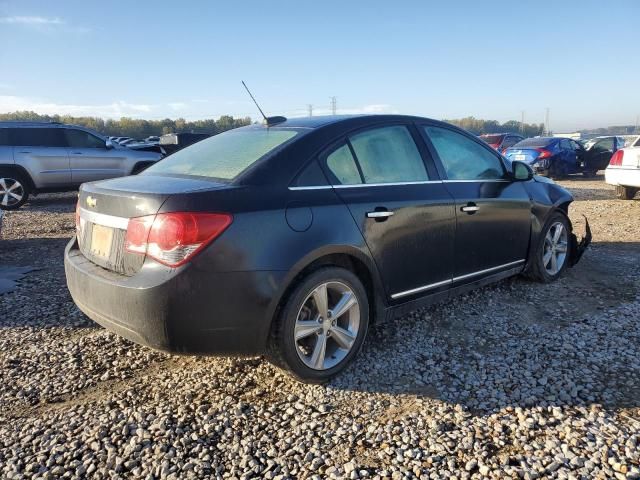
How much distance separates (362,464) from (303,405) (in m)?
0.56

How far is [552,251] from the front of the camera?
4.70 m

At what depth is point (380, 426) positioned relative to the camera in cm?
245

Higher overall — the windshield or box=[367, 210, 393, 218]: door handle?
the windshield

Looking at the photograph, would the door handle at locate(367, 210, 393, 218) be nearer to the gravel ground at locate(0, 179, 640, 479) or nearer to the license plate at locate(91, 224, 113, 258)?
the gravel ground at locate(0, 179, 640, 479)

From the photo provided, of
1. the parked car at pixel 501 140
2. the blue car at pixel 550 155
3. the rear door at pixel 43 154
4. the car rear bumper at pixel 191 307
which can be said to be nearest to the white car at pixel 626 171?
the blue car at pixel 550 155

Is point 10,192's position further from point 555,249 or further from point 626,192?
point 626,192

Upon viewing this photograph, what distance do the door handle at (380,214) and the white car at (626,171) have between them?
28.7 ft

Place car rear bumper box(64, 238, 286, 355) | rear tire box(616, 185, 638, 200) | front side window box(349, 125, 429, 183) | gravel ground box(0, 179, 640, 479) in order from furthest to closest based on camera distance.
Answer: rear tire box(616, 185, 638, 200) → front side window box(349, 125, 429, 183) → car rear bumper box(64, 238, 286, 355) → gravel ground box(0, 179, 640, 479)

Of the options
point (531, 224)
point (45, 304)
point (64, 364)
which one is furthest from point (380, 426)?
point (45, 304)

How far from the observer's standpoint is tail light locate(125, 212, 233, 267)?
2332mm

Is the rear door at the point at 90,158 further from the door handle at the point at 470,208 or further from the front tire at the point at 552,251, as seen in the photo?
the front tire at the point at 552,251

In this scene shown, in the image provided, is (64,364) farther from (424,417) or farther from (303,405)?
(424,417)

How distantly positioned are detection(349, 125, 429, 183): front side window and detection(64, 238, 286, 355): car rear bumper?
106 cm

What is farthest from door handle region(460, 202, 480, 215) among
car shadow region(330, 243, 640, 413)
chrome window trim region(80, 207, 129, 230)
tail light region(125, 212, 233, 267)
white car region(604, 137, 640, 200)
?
white car region(604, 137, 640, 200)
